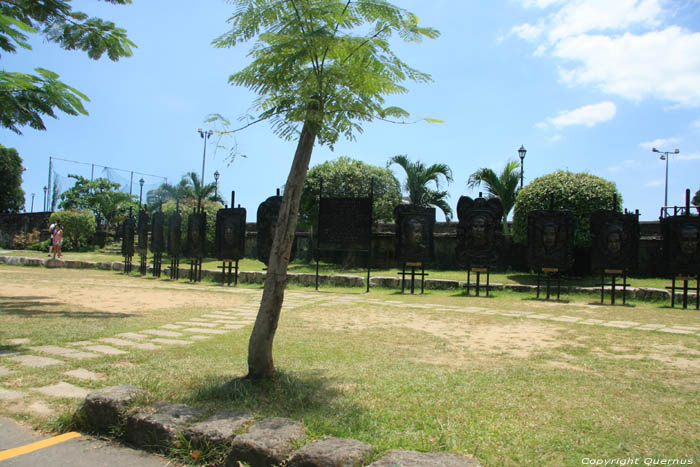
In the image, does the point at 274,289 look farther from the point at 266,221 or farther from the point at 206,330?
the point at 266,221

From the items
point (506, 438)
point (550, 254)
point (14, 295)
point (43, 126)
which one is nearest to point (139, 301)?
point (14, 295)

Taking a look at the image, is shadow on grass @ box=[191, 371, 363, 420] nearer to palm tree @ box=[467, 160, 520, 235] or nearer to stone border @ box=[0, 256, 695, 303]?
stone border @ box=[0, 256, 695, 303]

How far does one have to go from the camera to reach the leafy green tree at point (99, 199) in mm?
35719

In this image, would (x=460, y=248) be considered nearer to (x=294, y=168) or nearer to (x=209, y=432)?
(x=294, y=168)

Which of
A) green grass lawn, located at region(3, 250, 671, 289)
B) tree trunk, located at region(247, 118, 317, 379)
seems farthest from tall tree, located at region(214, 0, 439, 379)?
green grass lawn, located at region(3, 250, 671, 289)

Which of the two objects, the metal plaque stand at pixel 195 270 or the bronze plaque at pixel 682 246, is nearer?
the bronze plaque at pixel 682 246

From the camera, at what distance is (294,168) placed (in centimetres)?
372

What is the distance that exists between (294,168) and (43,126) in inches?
210

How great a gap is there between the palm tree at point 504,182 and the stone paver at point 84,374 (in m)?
16.7

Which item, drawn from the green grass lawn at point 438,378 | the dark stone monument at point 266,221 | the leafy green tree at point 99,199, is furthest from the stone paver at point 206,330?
the leafy green tree at point 99,199

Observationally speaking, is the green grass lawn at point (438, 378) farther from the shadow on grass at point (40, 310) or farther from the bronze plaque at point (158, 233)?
the bronze plaque at point (158, 233)

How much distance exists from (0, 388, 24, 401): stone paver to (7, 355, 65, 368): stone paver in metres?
0.65

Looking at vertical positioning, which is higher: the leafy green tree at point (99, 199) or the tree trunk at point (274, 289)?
the leafy green tree at point (99, 199)

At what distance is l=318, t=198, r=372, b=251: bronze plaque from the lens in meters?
12.4
